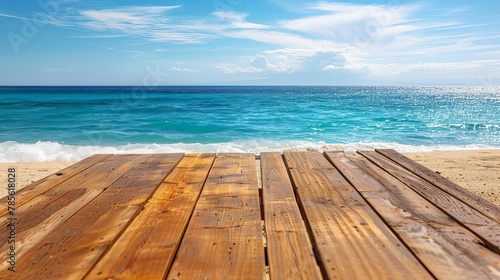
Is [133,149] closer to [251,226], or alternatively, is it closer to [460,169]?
[460,169]

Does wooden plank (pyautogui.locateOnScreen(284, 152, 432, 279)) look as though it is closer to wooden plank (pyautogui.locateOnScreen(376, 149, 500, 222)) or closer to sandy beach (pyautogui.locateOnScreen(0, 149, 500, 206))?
wooden plank (pyautogui.locateOnScreen(376, 149, 500, 222))

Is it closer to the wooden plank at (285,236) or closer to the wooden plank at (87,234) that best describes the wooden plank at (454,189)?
the wooden plank at (285,236)

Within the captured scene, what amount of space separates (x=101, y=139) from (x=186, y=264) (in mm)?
15931

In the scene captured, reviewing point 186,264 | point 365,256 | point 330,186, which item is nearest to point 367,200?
point 330,186

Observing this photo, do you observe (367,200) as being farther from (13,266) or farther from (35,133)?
(35,133)

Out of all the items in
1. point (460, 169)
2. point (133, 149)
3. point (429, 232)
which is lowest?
point (133, 149)

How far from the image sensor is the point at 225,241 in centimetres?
127

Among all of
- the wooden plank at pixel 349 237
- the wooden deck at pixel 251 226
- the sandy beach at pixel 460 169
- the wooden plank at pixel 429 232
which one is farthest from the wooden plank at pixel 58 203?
the sandy beach at pixel 460 169

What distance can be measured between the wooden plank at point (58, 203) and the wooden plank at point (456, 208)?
167cm

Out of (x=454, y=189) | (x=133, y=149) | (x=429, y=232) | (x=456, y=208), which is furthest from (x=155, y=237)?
(x=133, y=149)

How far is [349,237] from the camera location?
1.31 m

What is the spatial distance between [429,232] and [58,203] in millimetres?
1683

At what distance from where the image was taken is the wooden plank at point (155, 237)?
1.09 metres

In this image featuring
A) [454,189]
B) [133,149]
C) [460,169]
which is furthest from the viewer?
[133,149]
